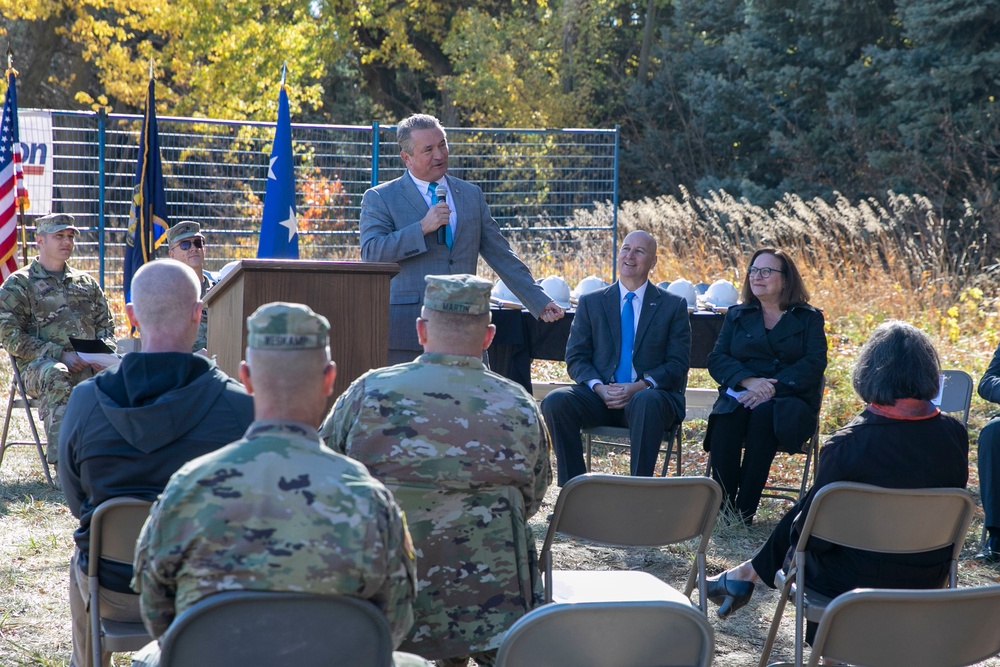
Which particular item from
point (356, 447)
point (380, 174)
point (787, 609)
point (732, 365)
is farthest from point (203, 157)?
point (356, 447)

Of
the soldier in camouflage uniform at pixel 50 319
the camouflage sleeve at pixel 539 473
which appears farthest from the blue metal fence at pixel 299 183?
the camouflage sleeve at pixel 539 473

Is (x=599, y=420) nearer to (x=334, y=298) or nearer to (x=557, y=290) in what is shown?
(x=557, y=290)

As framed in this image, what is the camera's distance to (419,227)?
457 cm

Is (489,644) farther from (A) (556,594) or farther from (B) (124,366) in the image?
(B) (124,366)

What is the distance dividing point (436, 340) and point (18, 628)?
232 centimetres

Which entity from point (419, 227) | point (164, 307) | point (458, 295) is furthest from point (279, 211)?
point (458, 295)

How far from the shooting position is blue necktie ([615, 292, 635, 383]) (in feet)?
19.3

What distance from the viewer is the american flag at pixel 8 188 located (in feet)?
23.6

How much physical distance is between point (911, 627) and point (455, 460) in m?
1.12

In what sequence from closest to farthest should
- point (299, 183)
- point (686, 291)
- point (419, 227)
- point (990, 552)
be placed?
point (419, 227)
point (990, 552)
point (686, 291)
point (299, 183)

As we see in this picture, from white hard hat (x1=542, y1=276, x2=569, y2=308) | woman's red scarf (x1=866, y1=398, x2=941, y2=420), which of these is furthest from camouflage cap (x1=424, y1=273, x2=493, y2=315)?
white hard hat (x1=542, y1=276, x2=569, y2=308)

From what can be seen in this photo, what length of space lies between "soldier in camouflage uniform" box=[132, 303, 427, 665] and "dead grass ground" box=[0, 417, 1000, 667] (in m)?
1.97

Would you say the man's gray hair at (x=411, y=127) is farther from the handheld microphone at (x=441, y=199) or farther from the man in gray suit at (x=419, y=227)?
the handheld microphone at (x=441, y=199)

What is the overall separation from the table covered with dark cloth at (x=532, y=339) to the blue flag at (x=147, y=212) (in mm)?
2490
